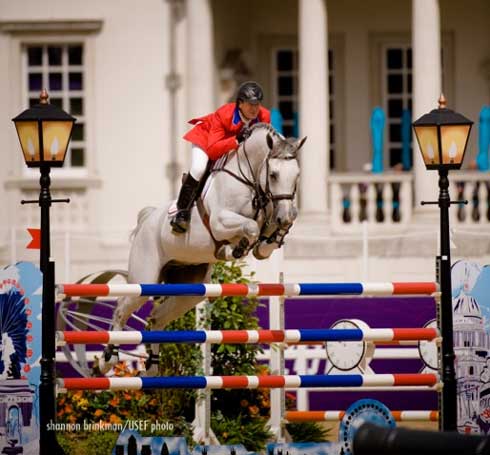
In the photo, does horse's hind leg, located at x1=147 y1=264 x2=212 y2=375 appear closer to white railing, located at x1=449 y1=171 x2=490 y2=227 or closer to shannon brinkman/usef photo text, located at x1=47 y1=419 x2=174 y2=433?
shannon brinkman/usef photo text, located at x1=47 y1=419 x2=174 y2=433

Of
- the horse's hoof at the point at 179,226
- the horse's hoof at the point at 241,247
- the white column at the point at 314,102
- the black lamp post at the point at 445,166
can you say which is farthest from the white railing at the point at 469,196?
the horse's hoof at the point at 241,247

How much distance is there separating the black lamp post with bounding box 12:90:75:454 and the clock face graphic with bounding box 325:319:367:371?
125 inches

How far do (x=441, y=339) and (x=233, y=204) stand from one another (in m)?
1.99

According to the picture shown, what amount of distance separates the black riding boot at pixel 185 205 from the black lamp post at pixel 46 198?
1.07 m

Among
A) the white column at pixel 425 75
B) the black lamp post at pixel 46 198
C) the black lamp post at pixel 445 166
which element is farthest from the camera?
the white column at pixel 425 75

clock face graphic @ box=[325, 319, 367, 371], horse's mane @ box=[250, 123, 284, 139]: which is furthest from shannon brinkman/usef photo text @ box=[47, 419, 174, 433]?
horse's mane @ box=[250, 123, 284, 139]

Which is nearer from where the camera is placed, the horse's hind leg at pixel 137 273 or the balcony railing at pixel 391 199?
the horse's hind leg at pixel 137 273

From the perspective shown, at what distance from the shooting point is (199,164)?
1410 cm

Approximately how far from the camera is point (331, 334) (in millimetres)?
13297

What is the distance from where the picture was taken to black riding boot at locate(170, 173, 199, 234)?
46.0ft

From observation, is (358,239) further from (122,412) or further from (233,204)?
(233,204)

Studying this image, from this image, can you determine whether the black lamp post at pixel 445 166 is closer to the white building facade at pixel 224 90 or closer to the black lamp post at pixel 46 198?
the black lamp post at pixel 46 198

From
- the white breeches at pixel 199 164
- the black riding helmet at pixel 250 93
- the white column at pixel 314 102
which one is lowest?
the white breeches at pixel 199 164

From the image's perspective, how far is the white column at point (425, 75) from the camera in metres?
24.6
